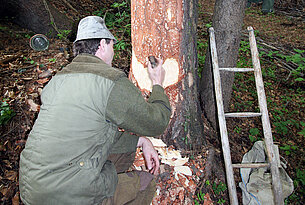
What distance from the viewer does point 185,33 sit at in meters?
2.05

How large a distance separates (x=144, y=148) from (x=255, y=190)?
157cm

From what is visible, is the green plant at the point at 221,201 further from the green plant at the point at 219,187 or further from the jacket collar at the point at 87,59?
the jacket collar at the point at 87,59

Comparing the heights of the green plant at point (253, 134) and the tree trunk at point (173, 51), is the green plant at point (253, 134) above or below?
below

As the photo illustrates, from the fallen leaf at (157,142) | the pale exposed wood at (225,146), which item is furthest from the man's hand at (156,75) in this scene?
the pale exposed wood at (225,146)

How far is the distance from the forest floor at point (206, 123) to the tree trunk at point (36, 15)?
20 cm

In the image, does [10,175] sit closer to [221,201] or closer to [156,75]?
[156,75]

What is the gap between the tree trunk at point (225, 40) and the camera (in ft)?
9.21

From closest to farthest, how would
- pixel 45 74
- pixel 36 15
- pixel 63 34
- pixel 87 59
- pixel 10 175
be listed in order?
Answer: 1. pixel 87 59
2. pixel 10 175
3. pixel 45 74
4. pixel 36 15
5. pixel 63 34

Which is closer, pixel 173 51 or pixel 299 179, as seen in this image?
pixel 173 51

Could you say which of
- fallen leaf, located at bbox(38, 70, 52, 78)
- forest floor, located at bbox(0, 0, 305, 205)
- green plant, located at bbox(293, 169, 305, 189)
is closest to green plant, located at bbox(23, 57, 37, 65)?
forest floor, located at bbox(0, 0, 305, 205)

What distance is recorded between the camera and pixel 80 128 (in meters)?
1.33

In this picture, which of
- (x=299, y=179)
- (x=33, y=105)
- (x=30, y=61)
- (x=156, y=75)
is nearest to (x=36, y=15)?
(x=30, y=61)

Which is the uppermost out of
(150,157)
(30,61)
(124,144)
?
(30,61)

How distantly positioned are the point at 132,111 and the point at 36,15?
169 inches
